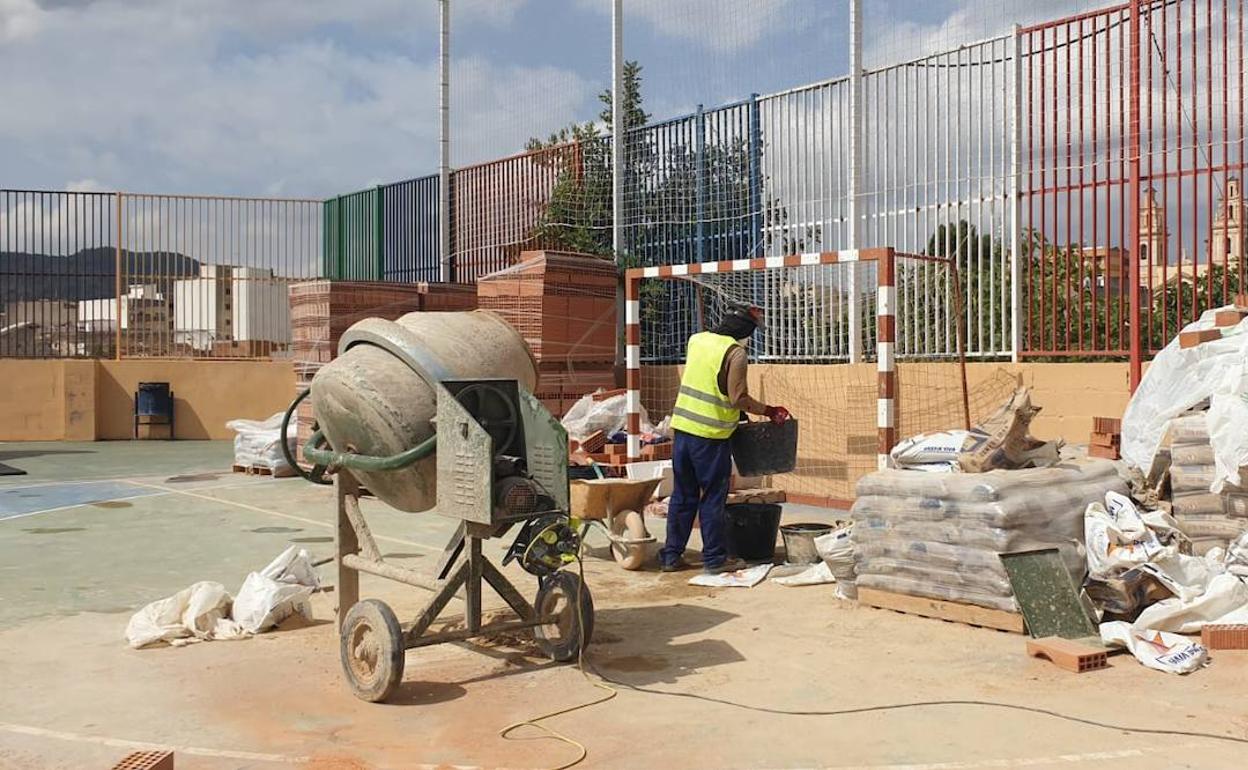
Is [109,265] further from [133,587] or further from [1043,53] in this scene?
[1043,53]

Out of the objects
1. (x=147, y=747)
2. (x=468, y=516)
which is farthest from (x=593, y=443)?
(x=147, y=747)

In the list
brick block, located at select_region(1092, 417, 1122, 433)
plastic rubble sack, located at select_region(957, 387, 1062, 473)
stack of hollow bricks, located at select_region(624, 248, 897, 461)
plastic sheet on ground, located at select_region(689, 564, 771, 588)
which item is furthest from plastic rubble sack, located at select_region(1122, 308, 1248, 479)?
plastic sheet on ground, located at select_region(689, 564, 771, 588)

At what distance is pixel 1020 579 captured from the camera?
639 cm

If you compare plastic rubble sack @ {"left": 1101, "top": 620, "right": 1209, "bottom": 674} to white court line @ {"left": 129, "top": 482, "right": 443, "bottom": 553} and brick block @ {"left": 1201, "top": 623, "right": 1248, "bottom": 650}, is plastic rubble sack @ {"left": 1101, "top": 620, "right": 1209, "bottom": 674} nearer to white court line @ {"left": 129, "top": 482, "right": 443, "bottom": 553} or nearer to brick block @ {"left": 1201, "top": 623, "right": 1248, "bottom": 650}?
brick block @ {"left": 1201, "top": 623, "right": 1248, "bottom": 650}

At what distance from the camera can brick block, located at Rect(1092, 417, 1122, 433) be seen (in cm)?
930

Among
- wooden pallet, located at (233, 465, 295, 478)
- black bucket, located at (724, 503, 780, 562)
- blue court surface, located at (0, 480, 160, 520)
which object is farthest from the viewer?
wooden pallet, located at (233, 465, 295, 478)

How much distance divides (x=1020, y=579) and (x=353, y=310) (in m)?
10.6

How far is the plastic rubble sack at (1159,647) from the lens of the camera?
5723 mm

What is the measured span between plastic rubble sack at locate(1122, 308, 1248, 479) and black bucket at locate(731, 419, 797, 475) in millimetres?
2449

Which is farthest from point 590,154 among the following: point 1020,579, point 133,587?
point 1020,579

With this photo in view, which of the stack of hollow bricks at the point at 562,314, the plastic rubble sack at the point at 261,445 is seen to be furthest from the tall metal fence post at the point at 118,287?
the stack of hollow bricks at the point at 562,314

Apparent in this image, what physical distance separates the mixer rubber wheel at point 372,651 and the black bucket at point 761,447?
3667mm

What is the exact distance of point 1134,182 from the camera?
9.84m

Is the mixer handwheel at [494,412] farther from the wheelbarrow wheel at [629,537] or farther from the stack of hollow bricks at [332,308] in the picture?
the stack of hollow bricks at [332,308]
